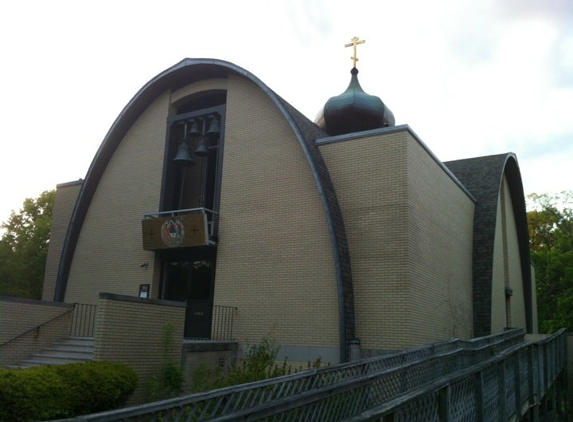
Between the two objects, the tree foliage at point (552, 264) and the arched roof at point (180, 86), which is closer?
the arched roof at point (180, 86)

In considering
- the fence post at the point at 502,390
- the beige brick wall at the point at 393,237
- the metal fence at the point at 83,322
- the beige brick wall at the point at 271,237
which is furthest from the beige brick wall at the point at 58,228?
the fence post at the point at 502,390

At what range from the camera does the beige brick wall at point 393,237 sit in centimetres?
1359

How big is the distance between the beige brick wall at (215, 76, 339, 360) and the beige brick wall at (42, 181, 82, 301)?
738 centimetres

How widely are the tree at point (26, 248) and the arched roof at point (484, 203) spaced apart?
2441 centimetres

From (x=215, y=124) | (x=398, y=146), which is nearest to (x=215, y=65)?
(x=215, y=124)

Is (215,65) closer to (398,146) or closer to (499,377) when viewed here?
(398,146)

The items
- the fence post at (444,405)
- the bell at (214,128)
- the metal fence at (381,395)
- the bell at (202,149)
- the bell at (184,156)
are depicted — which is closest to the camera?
the metal fence at (381,395)

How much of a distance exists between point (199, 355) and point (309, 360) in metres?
2.84

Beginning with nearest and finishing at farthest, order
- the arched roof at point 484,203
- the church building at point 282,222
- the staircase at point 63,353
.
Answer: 1. the staircase at point 63,353
2. the church building at point 282,222
3. the arched roof at point 484,203

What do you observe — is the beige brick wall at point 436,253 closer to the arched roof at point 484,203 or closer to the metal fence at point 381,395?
the arched roof at point 484,203

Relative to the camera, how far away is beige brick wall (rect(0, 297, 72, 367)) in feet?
43.7

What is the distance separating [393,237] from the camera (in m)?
13.9

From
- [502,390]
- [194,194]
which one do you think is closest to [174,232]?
[194,194]

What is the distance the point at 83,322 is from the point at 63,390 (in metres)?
8.75
